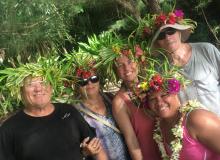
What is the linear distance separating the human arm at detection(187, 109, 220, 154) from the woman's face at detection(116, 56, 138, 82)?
0.99 metres

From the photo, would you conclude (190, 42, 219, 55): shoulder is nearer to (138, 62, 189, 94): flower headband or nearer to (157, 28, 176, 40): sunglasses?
(157, 28, 176, 40): sunglasses

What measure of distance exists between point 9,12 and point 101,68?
2.27 meters

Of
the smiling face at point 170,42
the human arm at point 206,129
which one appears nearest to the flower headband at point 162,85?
the human arm at point 206,129

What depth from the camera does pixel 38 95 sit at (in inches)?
147

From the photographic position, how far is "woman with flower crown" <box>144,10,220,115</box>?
392cm

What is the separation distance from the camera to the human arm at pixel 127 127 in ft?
12.5

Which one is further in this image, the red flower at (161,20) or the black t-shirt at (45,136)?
the red flower at (161,20)

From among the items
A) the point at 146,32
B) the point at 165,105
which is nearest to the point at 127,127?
the point at 165,105

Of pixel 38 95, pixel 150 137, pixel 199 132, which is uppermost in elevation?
pixel 38 95

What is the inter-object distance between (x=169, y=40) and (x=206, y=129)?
4.07 ft

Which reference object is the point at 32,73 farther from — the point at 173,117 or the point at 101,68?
the point at 173,117

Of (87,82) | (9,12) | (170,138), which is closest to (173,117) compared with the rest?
(170,138)

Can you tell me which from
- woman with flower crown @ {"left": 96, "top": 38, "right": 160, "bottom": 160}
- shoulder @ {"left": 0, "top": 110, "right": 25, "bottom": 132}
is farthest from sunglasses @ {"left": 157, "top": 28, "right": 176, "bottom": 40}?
shoulder @ {"left": 0, "top": 110, "right": 25, "bottom": 132}

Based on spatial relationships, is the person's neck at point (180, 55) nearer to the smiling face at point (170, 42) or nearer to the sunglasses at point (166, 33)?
the smiling face at point (170, 42)
